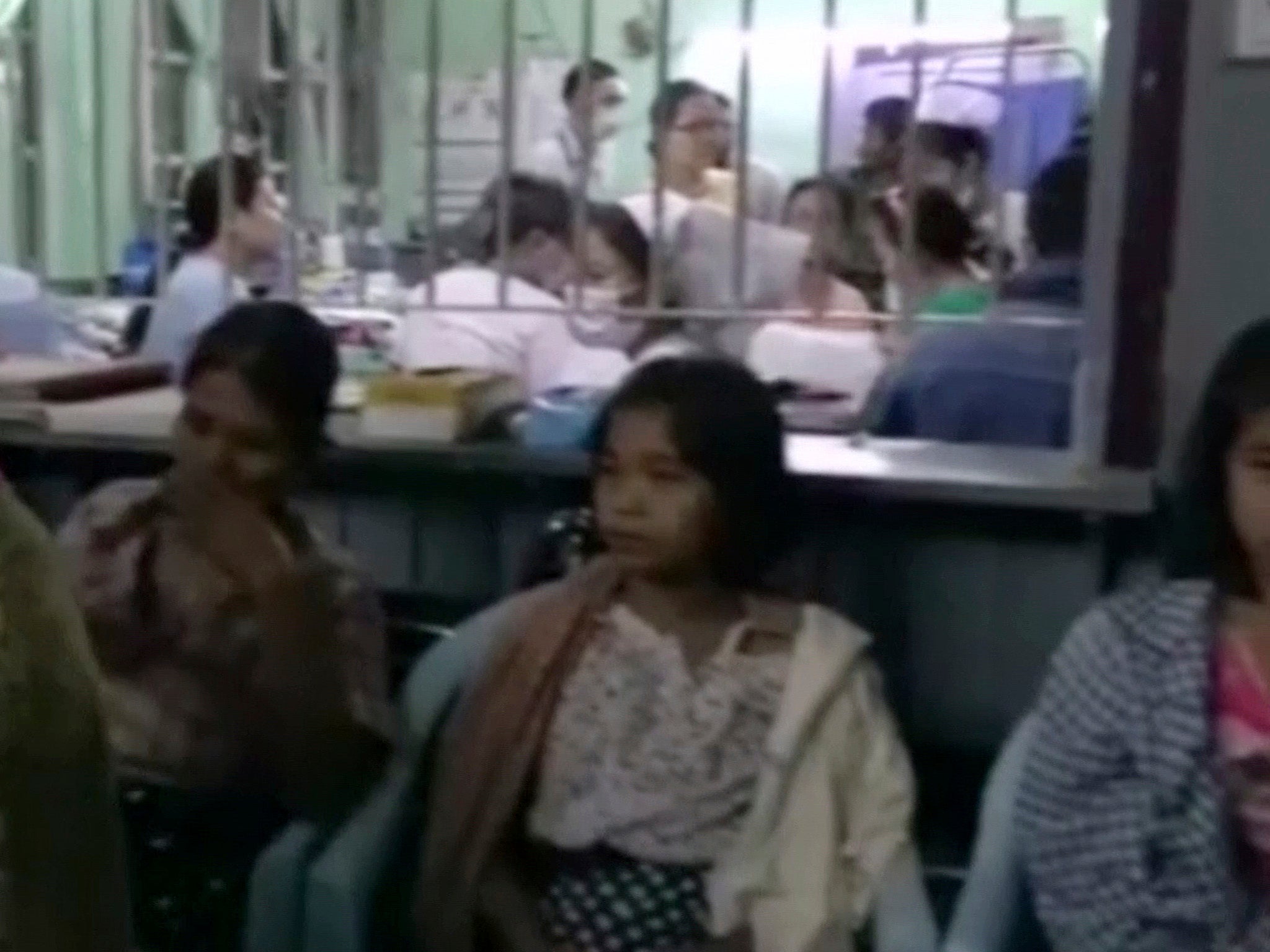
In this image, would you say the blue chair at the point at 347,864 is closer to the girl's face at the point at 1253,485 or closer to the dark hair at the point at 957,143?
the girl's face at the point at 1253,485

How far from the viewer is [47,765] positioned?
3.14ft

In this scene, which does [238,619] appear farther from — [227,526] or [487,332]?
[487,332]

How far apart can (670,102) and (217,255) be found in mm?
672

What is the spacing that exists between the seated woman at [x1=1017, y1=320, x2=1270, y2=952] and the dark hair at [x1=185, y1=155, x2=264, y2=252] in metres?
1.31

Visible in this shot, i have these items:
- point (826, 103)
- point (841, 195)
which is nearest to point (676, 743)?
point (826, 103)

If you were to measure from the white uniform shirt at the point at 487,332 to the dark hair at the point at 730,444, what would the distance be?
0.49 m

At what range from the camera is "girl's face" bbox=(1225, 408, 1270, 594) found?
185 cm

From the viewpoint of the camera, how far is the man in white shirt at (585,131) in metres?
2.67

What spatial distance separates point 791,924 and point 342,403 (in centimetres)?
86

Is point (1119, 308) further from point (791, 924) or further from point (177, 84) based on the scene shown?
point (177, 84)

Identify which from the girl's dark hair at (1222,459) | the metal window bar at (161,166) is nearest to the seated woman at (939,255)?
the girl's dark hair at (1222,459)

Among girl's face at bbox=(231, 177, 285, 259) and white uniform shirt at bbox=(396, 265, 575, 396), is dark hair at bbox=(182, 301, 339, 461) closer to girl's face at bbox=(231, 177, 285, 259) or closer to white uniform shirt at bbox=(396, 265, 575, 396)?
white uniform shirt at bbox=(396, 265, 575, 396)

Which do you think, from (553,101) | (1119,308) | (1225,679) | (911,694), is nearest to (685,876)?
(911,694)

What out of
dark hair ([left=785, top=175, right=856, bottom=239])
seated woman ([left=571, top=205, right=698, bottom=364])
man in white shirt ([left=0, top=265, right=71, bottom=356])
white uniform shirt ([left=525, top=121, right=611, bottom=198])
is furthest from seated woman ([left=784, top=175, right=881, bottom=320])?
man in white shirt ([left=0, top=265, right=71, bottom=356])
